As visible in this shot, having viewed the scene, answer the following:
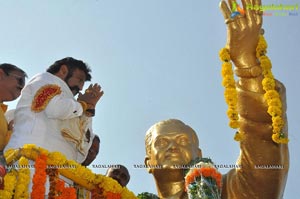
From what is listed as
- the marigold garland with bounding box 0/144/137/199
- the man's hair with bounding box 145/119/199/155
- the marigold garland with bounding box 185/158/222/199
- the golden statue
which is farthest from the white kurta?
the marigold garland with bounding box 185/158/222/199

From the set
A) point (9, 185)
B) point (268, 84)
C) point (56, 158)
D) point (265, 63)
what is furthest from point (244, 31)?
point (9, 185)

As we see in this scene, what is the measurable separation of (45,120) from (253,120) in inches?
83.3

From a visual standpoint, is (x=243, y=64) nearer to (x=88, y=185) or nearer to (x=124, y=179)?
(x=88, y=185)

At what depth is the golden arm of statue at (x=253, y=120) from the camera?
19.1 feet

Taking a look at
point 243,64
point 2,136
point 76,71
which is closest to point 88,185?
point 2,136

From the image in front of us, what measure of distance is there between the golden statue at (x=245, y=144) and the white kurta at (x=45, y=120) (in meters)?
0.94

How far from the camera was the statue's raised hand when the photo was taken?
229 inches

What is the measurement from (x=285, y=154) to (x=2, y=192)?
273 centimetres

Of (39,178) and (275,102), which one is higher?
(275,102)

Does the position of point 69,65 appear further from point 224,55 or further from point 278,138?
point 278,138

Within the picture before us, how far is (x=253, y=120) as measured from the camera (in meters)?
5.99

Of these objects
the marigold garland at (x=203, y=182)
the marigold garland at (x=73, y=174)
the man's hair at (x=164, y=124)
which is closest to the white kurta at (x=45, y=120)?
the marigold garland at (x=73, y=174)

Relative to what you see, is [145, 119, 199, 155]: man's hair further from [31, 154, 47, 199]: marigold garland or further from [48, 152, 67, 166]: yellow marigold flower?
[31, 154, 47, 199]: marigold garland

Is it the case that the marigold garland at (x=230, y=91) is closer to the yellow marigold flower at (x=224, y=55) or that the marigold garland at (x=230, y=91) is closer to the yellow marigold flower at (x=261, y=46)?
the yellow marigold flower at (x=224, y=55)
